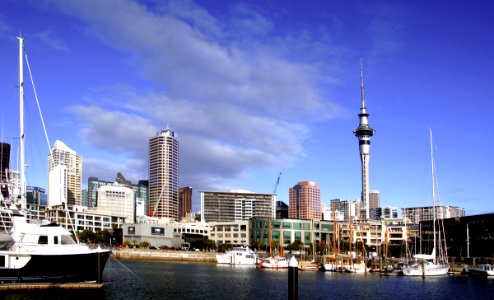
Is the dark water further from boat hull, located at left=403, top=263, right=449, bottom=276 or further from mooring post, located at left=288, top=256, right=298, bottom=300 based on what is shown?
mooring post, located at left=288, top=256, right=298, bottom=300

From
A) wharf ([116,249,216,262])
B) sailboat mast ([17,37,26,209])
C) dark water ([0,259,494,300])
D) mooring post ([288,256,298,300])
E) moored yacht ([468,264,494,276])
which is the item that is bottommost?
wharf ([116,249,216,262])

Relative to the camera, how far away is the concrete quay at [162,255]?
185 metres

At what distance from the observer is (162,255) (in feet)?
620

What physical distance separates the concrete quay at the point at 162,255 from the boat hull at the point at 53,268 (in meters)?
120

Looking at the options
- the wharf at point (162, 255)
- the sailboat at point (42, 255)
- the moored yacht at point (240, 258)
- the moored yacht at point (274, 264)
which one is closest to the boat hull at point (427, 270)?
the moored yacht at point (274, 264)

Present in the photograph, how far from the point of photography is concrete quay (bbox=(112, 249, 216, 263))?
A: 18500 centimetres

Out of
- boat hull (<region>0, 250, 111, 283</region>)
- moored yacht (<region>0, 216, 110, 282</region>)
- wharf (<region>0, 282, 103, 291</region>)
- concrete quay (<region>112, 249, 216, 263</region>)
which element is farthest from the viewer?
concrete quay (<region>112, 249, 216, 263</region>)

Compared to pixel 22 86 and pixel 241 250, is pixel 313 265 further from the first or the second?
pixel 22 86

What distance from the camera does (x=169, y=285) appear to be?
79.6 metres

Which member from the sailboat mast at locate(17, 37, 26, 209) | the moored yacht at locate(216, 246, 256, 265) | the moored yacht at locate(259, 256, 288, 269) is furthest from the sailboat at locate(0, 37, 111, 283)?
the moored yacht at locate(216, 246, 256, 265)

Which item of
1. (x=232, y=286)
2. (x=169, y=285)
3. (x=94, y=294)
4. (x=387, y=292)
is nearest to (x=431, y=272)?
(x=387, y=292)

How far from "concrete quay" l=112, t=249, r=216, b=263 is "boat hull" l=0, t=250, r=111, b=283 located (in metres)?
120

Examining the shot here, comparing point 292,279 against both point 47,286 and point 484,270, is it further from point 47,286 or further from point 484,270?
point 484,270

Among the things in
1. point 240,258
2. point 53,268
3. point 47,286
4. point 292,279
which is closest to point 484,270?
point 240,258
